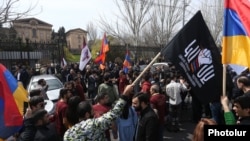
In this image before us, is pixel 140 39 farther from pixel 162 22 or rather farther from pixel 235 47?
pixel 235 47

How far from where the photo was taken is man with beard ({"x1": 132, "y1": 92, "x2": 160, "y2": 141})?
5316 millimetres

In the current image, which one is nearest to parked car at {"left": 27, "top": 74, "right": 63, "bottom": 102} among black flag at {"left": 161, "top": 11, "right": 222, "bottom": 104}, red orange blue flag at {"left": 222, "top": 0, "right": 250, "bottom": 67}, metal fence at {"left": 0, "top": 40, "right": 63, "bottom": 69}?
metal fence at {"left": 0, "top": 40, "right": 63, "bottom": 69}

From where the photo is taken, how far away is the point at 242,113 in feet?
14.2

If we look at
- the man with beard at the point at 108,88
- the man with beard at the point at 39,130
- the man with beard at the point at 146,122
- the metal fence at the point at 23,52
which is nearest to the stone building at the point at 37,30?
the metal fence at the point at 23,52

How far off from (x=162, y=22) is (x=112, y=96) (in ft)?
94.4

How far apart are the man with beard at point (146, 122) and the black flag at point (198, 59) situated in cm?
80

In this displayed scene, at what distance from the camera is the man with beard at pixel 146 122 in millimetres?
5316

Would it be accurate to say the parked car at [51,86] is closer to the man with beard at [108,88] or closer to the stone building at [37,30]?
the man with beard at [108,88]

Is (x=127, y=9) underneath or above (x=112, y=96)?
above

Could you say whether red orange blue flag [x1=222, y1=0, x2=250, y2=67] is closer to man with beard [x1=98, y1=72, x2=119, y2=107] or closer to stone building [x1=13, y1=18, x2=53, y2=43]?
man with beard [x1=98, y1=72, x2=119, y2=107]

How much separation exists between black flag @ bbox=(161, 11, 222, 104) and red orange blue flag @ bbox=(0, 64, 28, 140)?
2077 millimetres

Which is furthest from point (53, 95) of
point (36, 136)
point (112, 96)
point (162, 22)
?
point (162, 22)

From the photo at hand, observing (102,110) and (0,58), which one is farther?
(0,58)

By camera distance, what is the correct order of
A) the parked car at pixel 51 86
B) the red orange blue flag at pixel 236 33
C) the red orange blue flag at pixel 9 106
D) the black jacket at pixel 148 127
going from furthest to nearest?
the parked car at pixel 51 86
the black jacket at pixel 148 127
the red orange blue flag at pixel 236 33
the red orange blue flag at pixel 9 106
